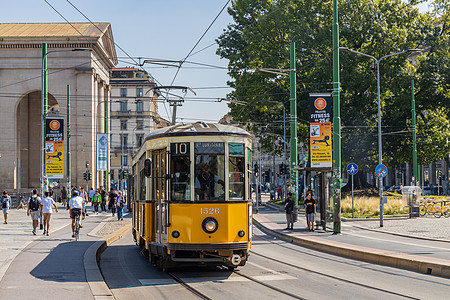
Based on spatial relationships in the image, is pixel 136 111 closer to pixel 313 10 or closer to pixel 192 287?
pixel 313 10

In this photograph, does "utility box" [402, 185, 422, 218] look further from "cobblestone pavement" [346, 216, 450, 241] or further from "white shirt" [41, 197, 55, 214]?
"white shirt" [41, 197, 55, 214]

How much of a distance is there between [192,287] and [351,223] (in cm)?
2034

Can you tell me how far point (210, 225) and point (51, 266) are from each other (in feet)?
12.7

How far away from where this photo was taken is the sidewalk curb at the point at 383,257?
14055 millimetres

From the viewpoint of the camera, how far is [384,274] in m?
13.9

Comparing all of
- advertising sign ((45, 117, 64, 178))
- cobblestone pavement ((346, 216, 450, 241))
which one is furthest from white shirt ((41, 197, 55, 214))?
cobblestone pavement ((346, 216, 450, 241))

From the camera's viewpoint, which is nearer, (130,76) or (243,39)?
(243,39)

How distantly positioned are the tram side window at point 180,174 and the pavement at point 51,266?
2229 millimetres

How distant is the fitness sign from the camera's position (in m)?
26.9

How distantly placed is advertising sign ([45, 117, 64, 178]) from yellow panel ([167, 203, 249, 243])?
16.6 meters

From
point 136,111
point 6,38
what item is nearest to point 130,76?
point 136,111

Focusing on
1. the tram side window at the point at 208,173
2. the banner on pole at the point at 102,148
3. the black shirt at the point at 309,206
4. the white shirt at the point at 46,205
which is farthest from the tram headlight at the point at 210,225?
the banner on pole at the point at 102,148

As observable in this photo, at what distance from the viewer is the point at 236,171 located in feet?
43.8

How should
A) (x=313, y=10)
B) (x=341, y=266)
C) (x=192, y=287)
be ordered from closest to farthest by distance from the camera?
1. (x=192, y=287)
2. (x=341, y=266)
3. (x=313, y=10)
